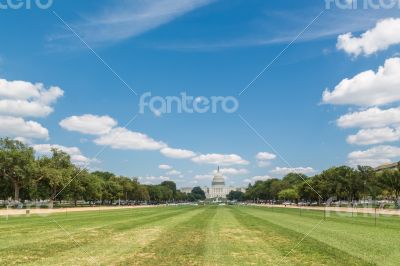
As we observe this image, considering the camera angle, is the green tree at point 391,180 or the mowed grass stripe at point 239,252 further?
the green tree at point 391,180

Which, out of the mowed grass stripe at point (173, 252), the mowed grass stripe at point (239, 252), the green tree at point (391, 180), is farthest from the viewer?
the green tree at point (391, 180)

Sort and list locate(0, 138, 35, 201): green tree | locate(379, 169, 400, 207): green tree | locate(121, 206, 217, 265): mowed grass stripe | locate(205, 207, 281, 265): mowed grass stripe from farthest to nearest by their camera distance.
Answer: locate(379, 169, 400, 207): green tree < locate(0, 138, 35, 201): green tree < locate(205, 207, 281, 265): mowed grass stripe < locate(121, 206, 217, 265): mowed grass stripe

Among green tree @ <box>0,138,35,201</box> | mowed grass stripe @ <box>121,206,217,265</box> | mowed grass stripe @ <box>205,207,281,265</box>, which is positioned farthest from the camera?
green tree @ <box>0,138,35,201</box>

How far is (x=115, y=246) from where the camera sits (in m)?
25.1

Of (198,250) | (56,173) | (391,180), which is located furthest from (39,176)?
(198,250)

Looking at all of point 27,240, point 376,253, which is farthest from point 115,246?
point 376,253

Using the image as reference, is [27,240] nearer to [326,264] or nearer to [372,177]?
[326,264]

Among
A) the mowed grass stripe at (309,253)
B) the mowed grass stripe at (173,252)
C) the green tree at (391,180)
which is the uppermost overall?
the green tree at (391,180)

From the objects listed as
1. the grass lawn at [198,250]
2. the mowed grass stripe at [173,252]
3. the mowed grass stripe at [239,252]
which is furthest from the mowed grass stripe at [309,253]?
the mowed grass stripe at [173,252]

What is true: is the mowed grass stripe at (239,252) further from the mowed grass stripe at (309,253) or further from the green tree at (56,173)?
the green tree at (56,173)

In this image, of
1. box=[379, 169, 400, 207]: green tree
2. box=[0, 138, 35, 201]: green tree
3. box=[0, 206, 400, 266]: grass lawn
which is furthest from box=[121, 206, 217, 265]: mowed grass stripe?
box=[379, 169, 400, 207]: green tree

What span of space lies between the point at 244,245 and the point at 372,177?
10607cm

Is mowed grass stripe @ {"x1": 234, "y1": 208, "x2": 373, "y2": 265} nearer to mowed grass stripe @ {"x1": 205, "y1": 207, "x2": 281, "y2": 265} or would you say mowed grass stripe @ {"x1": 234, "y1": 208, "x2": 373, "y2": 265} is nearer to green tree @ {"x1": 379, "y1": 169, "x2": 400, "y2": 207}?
mowed grass stripe @ {"x1": 205, "y1": 207, "x2": 281, "y2": 265}

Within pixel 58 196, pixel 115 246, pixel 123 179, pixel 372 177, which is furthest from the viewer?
pixel 123 179
